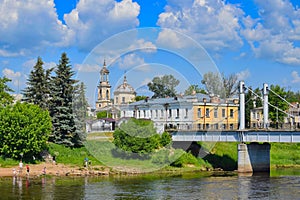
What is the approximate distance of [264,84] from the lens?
61344mm

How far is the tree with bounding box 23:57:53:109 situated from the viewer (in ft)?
209

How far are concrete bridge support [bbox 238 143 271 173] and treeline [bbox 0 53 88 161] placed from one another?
62.0 ft

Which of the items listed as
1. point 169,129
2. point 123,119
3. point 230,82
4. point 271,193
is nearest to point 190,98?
point 123,119

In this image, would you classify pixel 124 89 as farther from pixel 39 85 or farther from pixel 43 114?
pixel 39 85

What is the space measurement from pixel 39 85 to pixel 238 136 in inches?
1026

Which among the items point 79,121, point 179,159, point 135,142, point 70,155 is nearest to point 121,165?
point 135,142

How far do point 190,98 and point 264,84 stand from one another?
2183cm

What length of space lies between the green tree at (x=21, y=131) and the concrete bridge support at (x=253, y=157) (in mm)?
22549

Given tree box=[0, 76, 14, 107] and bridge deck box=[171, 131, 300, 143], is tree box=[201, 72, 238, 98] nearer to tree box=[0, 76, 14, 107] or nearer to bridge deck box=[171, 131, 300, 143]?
bridge deck box=[171, 131, 300, 143]

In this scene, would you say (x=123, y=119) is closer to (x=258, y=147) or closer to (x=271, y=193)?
(x=271, y=193)

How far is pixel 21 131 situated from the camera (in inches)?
2053

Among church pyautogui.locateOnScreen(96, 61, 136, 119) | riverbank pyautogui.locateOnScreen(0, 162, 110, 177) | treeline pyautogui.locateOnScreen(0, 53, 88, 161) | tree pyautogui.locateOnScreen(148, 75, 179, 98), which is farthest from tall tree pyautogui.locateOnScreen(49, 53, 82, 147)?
tree pyautogui.locateOnScreen(148, 75, 179, 98)

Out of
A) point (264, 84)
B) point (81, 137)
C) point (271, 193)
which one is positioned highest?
point (264, 84)

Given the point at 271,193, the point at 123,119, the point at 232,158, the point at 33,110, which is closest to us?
the point at 271,193
